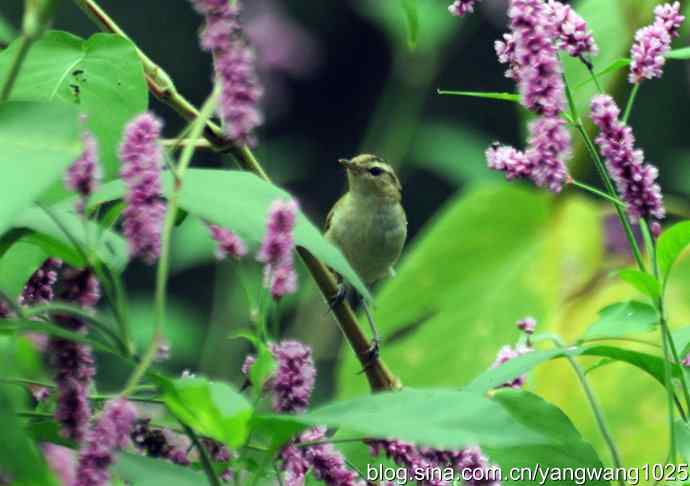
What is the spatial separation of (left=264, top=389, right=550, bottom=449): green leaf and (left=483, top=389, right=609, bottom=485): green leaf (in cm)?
22

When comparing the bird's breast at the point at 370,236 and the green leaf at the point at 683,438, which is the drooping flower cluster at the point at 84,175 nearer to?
the green leaf at the point at 683,438

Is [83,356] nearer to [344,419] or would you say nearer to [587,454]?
[344,419]

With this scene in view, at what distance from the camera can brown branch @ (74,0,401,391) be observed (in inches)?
42.5

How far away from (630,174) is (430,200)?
5.09 metres

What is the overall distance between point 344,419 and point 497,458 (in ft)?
1.03

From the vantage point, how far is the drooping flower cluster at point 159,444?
3.25ft

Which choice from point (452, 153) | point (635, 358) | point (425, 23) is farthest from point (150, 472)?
point (452, 153)

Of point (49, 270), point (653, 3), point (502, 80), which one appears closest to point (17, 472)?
point (49, 270)

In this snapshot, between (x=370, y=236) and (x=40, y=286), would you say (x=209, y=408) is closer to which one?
(x=40, y=286)

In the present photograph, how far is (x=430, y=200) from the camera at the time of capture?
6090 mm

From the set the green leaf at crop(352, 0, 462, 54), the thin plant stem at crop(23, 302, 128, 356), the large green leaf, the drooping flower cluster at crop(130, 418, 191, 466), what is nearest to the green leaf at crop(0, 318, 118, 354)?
the thin plant stem at crop(23, 302, 128, 356)

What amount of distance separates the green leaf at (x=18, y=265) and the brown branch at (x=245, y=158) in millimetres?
176

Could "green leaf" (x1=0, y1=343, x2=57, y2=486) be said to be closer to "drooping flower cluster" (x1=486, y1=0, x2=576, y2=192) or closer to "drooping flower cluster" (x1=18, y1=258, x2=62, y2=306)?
"drooping flower cluster" (x1=18, y1=258, x2=62, y2=306)

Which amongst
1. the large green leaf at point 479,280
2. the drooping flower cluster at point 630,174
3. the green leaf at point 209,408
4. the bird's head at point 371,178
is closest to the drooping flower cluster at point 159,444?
the green leaf at point 209,408
